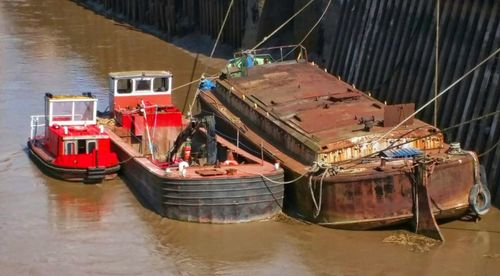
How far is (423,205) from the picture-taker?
2053 centimetres

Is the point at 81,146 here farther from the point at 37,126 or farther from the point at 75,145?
the point at 37,126

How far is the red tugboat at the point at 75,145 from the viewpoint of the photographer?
24.7 metres

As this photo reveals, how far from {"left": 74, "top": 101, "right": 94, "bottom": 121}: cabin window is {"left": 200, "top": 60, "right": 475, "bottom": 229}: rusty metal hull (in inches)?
133

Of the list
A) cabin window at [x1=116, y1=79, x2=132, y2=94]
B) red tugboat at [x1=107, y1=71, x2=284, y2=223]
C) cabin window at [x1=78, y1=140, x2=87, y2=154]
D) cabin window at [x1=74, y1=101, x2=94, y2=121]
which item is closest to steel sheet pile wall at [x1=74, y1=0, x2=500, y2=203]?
red tugboat at [x1=107, y1=71, x2=284, y2=223]

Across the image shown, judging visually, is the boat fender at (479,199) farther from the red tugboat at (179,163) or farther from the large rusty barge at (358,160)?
the red tugboat at (179,163)

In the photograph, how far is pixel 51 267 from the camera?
19.7m

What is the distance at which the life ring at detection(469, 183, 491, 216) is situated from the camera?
20938mm

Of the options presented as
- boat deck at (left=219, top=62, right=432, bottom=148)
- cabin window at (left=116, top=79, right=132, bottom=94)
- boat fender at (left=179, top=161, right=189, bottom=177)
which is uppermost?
boat deck at (left=219, top=62, right=432, bottom=148)

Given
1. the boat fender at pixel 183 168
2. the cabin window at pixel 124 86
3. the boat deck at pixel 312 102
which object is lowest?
the boat fender at pixel 183 168

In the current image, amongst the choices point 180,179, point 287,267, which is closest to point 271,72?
point 180,179

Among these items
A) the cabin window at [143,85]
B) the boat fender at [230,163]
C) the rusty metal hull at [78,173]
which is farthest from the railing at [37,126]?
the boat fender at [230,163]

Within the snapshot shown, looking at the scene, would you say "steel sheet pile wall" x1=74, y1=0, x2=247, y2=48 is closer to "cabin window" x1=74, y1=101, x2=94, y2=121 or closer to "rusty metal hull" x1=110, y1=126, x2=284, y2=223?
"cabin window" x1=74, y1=101, x2=94, y2=121

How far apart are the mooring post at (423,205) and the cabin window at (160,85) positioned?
333 inches

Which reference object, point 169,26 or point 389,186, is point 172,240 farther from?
point 169,26
